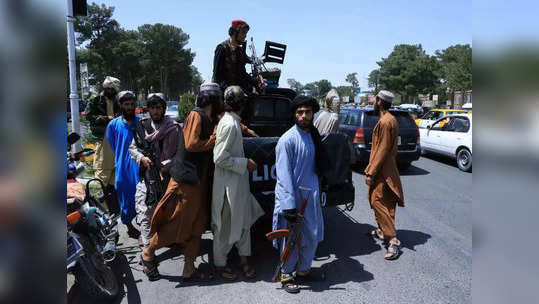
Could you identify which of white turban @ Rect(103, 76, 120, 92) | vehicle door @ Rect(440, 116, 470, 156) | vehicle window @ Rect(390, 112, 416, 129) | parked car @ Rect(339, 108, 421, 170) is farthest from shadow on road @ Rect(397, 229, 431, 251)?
vehicle door @ Rect(440, 116, 470, 156)

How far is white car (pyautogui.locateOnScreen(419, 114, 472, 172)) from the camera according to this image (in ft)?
30.6

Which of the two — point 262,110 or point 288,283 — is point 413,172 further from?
point 288,283

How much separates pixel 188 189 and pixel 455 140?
8949 millimetres

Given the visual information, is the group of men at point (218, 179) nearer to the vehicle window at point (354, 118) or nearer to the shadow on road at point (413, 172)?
the vehicle window at point (354, 118)

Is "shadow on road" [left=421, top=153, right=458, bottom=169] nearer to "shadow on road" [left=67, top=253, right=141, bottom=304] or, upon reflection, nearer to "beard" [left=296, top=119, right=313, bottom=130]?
"beard" [left=296, top=119, right=313, bottom=130]

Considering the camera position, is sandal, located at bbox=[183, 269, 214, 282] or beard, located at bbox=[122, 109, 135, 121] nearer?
sandal, located at bbox=[183, 269, 214, 282]

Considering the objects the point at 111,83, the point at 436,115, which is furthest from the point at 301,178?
the point at 436,115

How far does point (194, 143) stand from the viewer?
10.2 feet

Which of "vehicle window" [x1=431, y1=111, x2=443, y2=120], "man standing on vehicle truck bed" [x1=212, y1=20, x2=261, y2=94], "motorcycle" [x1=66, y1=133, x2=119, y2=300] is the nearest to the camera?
"motorcycle" [x1=66, y1=133, x2=119, y2=300]

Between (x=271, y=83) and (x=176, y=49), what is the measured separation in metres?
58.3

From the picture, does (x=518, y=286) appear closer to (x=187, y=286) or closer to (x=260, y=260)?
(x=187, y=286)

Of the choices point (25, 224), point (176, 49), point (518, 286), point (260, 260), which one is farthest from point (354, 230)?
point (176, 49)

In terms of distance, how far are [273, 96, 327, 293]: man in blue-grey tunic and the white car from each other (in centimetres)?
732

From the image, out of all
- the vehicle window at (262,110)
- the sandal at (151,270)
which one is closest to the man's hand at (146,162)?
the sandal at (151,270)
